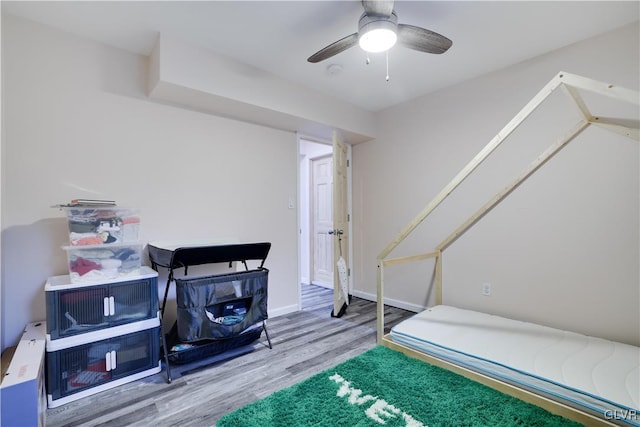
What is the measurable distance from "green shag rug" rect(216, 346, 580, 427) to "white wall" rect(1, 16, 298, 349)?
5.50ft

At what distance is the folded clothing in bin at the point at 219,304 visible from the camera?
6.94 feet

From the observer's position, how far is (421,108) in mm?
3436

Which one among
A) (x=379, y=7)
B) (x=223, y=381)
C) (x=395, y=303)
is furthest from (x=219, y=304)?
(x=379, y=7)

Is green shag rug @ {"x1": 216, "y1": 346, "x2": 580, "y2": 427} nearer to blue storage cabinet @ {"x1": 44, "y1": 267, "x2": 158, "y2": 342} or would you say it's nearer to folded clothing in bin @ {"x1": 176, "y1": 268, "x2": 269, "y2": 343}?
folded clothing in bin @ {"x1": 176, "y1": 268, "x2": 269, "y2": 343}

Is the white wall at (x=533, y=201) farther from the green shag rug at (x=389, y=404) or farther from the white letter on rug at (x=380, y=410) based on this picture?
the white letter on rug at (x=380, y=410)

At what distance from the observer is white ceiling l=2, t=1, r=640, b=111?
196 cm

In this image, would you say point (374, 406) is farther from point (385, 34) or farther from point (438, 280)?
point (385, 34)

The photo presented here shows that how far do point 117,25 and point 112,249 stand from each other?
1.63 m

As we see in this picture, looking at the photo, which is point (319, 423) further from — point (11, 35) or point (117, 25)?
point (11, 35)

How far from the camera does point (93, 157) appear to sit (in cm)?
230

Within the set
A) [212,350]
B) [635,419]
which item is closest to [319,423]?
[212,350]

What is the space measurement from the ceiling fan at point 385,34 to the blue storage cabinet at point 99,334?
218 cm

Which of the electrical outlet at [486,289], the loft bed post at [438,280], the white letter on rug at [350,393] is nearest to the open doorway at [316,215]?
the loft bed post at [438,280]

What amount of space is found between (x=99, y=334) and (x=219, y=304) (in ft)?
2.54
